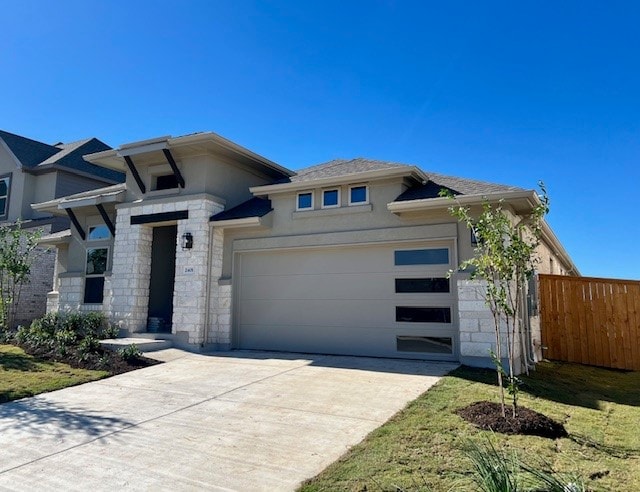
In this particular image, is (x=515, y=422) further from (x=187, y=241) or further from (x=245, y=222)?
(x=187, y=241)

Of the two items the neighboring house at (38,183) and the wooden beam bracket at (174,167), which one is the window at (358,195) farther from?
the neighboring house at (38,183)

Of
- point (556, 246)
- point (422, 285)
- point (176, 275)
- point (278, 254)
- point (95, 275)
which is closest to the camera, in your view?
point (422, 285)

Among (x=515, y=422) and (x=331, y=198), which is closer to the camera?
(x=515, y=422)

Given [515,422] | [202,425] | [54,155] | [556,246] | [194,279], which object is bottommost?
[202,425]

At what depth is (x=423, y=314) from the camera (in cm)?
896

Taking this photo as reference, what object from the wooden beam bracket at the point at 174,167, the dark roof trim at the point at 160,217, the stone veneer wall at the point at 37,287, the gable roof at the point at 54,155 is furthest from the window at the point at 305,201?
the gable roof at the point at 54,155

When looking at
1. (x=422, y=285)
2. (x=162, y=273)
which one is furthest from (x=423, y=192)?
(x=162, y=273)

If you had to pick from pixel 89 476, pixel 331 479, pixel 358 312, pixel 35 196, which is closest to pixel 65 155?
pixel 35 196

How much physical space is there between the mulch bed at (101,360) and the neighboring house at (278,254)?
179 cm

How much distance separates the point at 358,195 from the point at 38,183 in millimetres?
15859

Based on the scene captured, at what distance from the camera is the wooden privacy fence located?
32.1ft

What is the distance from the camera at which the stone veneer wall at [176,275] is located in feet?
35.2

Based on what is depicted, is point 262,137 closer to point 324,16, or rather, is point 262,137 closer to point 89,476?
point 324,16

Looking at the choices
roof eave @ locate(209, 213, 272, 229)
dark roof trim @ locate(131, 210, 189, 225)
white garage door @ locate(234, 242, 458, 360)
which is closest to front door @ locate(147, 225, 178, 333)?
dark roof trim @ locate(131, 210, 189, 225)
